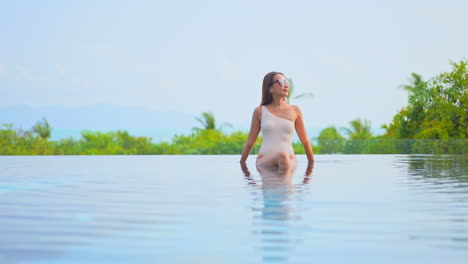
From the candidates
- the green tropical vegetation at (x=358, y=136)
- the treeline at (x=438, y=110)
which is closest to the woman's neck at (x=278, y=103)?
the green tropical vegetation at (x=358, y=136)

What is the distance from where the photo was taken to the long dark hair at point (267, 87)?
7809 mm

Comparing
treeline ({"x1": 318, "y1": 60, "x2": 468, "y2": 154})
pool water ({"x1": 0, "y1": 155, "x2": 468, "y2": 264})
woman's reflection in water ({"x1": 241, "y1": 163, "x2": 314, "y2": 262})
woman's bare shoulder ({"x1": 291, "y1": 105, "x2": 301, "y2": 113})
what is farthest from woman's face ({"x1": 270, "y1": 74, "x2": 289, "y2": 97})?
treeline ({"x1": 318, "y1": 60, "x2": 468, "y2": 154})

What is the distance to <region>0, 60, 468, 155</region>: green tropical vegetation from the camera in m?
20.5

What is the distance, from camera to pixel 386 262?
2.24 m

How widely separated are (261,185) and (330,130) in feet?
104

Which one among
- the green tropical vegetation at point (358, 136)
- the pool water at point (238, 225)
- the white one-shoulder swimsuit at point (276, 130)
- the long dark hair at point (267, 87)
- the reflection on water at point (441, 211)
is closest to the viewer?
the pool water at point (238, 225)

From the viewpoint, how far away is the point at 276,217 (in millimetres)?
3301

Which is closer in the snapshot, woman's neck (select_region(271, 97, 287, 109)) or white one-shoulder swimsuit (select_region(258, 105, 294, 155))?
white one-shoulder swimsuit (select_region(258, 105, 294, 155))

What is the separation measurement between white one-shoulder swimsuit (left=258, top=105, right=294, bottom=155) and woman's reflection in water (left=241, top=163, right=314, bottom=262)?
6.49 feet

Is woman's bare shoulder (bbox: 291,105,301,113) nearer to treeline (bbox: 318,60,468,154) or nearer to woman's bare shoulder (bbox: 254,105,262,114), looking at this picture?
woman's bare shoulder (bbox: 254,105,262,114)

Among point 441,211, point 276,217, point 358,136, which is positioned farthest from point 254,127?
point 358,136

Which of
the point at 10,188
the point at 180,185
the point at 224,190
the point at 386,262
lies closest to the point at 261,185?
the point at 224,190

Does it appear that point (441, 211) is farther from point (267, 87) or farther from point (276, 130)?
point (267, 87)

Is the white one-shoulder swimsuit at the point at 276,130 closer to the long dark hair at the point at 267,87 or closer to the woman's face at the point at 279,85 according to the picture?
the long dark hair at the point at 267,87
